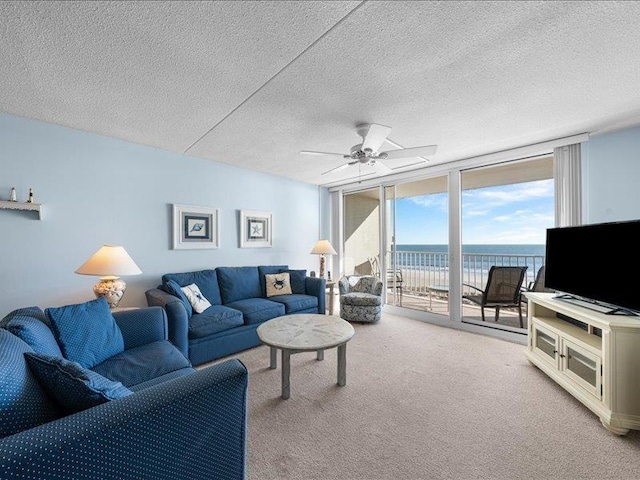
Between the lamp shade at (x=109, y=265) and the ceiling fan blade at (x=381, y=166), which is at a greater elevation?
the ceiling fan blade at (x=381, y=166)

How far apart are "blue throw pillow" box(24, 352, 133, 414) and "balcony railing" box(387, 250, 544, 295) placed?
4215mm

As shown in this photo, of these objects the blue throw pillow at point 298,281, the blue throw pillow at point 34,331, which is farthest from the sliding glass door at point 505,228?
the blue throw pillow at point 34,331

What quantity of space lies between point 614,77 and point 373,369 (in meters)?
2.89

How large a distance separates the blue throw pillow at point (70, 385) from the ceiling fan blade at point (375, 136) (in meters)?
2.24

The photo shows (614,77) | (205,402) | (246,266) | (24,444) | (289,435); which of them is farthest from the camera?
(246,266)

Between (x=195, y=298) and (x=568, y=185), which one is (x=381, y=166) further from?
(x=195, y=298)

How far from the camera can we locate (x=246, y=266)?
4.02 m

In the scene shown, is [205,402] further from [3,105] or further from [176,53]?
[3,105]

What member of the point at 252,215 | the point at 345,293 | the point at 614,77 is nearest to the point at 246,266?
the point at 252,215

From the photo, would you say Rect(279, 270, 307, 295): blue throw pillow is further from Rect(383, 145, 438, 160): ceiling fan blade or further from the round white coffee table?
Rect(383, 145, 438, 160): ceiling fan blade

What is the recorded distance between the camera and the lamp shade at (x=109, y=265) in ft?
7.53

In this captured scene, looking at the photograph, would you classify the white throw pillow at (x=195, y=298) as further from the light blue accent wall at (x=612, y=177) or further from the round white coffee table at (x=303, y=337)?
the light blue accent wall at (x=612, y=177)

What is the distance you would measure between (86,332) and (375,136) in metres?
2.56

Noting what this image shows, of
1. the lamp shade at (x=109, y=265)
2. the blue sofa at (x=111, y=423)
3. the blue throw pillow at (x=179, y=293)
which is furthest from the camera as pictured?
the blue throw pillow at (x=179, y=293)
